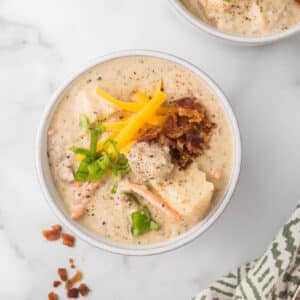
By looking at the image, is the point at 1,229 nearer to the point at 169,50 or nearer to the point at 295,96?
the point at 169,50

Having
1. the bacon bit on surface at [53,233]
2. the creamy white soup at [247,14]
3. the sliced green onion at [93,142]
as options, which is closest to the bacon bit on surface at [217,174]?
the sliced green onion at [93,142]

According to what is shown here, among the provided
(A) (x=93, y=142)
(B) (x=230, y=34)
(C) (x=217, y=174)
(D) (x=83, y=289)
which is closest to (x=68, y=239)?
(D) (x=83, y=289)

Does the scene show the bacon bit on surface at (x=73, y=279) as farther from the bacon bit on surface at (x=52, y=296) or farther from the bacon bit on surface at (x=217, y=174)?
the bacon bit on surface at (x=217, y=174)

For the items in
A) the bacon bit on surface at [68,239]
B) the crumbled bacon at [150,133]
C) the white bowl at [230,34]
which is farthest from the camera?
the bacon bit on surface at [68,239]

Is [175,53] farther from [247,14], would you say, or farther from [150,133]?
[150,133]

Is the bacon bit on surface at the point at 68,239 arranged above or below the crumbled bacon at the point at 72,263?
above

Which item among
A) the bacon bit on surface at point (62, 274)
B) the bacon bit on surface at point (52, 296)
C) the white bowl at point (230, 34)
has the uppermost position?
the white bowl at point (230, 34)
